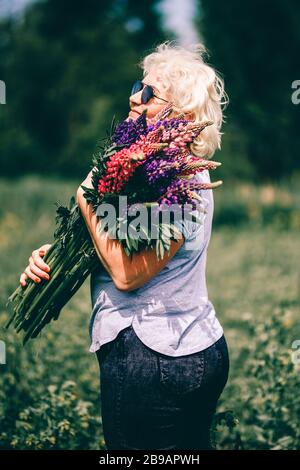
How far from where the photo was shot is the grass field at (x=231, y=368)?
3221 mm

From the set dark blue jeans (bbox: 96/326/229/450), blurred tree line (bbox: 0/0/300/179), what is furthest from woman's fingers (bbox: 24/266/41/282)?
blurred tree line (bbox: 0/0/300/179)

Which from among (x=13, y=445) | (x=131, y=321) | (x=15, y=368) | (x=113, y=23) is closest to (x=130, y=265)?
(x=131, y=321)

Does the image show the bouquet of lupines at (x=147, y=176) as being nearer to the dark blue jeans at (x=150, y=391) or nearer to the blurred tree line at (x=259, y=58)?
the dark blue jeans at (x=150, y=391)

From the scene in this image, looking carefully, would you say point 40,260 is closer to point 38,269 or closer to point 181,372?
point 38,269

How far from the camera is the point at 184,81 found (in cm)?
219

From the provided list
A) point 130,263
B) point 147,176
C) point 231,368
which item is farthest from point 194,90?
point 231,368

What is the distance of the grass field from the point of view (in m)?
3.22

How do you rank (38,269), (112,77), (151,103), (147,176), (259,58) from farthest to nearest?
(112,77)
(259,58)
(38,269)
(151,103)
(147,176)

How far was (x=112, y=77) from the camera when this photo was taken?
2508 cm

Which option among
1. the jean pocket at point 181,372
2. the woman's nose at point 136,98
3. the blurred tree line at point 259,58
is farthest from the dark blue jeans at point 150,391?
the blurred tree line at point 259,58

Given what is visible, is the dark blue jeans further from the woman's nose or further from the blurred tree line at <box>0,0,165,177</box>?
the blurred tree line at <box>0,0,165,177</box>

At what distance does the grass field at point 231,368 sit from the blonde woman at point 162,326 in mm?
633

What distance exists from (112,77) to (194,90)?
23.6 m

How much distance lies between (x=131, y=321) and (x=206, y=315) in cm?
28
